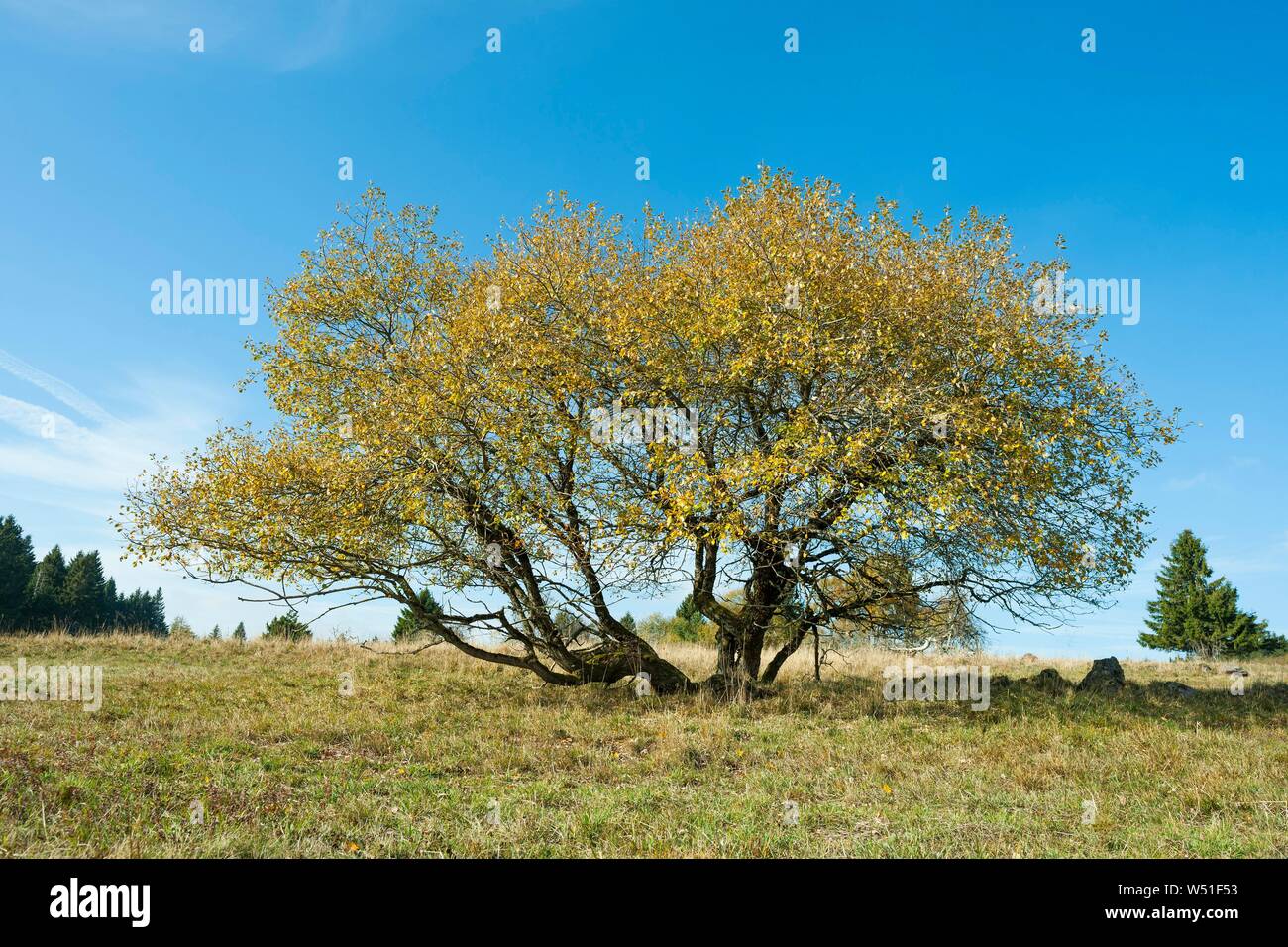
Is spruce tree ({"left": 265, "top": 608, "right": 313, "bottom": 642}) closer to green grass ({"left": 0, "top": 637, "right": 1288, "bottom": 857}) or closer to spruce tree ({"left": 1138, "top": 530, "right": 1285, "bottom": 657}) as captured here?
green grass ({"left": 0, "top": 637, "right": 1288, "bottom": 857})


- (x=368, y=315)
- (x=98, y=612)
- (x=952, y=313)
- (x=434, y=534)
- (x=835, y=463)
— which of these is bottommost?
(x=98, y=612)

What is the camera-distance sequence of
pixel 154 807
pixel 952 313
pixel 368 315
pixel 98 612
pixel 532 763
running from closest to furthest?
pixel 154 807 < pixel 532 763 < pixel 952 313 < pixel 368 315 < pixel 98 612

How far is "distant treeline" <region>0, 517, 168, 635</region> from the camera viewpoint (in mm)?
70375

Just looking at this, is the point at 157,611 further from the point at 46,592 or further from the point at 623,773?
the point at 623,773

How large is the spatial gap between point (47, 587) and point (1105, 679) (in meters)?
86.1

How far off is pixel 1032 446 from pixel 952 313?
374 centimetres

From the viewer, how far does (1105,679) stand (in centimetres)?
2220

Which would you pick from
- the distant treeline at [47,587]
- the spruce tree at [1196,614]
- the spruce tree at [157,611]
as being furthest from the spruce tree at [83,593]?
the spruce tree at [1196,614]

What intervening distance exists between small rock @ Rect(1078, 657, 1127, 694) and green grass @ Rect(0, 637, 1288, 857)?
4.16ft

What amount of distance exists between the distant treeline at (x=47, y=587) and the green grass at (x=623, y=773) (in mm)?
64201

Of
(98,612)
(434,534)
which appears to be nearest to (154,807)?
(434,534)

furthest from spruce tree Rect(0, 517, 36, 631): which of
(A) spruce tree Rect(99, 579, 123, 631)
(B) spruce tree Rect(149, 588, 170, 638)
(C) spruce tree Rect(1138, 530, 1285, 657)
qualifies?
(C) spruce tree Rect(1138, 530, 1285, 657)

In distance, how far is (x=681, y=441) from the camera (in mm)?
17203
